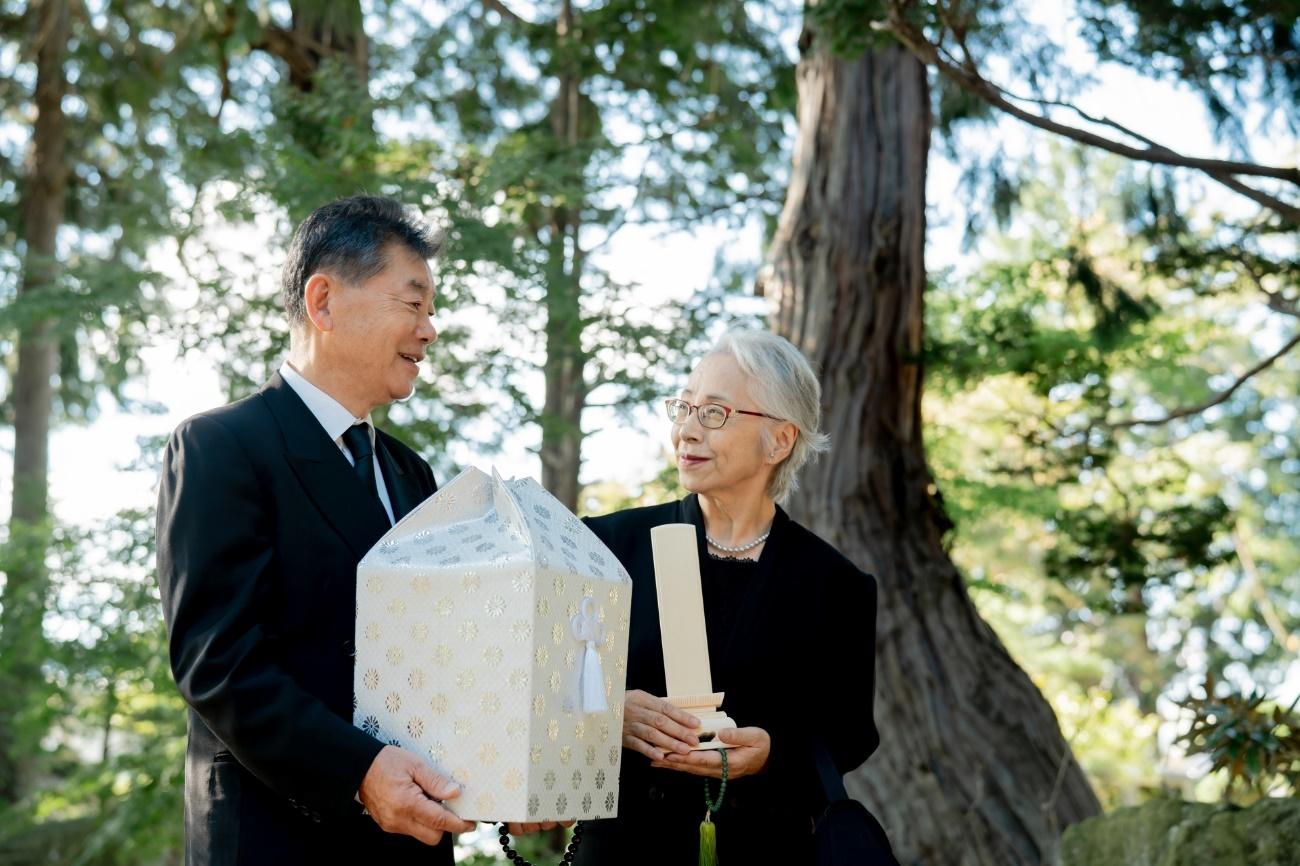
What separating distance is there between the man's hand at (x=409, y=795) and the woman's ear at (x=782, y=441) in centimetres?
125

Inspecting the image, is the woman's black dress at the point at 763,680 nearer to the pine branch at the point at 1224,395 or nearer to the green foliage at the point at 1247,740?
the green foliage at the point at 1247,740

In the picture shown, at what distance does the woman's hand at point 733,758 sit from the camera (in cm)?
268

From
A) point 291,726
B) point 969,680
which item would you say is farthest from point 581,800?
point 969,680

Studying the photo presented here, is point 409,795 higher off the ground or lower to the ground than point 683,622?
lower

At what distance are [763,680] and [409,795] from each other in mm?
1033

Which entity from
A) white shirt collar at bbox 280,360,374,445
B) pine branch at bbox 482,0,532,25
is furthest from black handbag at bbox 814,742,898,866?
pine branch at bbox 482,0,532,25

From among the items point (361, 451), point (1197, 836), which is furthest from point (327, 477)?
point (1197, 836)

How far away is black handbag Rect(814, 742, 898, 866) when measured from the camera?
2615 millimetres

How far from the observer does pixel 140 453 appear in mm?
7586

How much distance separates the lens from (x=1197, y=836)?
13.7 ft

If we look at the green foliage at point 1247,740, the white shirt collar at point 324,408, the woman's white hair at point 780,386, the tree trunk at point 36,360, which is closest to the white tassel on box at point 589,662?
the white shirt collar at point 324,408

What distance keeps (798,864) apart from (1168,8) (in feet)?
13.6

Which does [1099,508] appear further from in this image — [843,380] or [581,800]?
[581,800]

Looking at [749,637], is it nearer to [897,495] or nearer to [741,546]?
[741,546]
